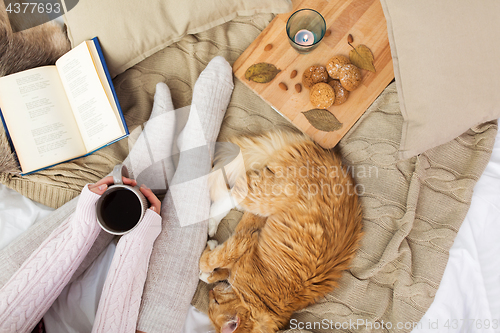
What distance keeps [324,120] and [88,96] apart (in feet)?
2.61

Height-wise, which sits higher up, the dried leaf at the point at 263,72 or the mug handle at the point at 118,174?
the dried leaf at the point at 263,72

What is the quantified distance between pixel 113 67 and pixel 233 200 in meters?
0.64

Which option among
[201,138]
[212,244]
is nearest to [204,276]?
[212,244]

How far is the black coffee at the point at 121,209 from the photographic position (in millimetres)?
723

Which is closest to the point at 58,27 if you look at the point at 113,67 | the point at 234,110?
the point at 113,67

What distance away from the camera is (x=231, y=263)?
35.1 inches

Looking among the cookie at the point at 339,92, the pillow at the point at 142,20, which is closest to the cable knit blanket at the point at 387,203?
the cookie at the point at 339,92

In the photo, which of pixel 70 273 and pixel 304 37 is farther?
pixel 304 37

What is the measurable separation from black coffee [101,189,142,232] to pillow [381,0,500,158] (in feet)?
2.67

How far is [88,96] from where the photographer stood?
2.95 feet

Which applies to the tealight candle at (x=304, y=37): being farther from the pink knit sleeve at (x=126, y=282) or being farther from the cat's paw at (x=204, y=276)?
the cat's paw at (x=204, y=276)

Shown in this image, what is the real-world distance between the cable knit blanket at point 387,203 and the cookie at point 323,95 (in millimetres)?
142

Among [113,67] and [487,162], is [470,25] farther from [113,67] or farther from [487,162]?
[113,67]

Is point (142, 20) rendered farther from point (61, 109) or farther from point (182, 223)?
point (182, 223)
